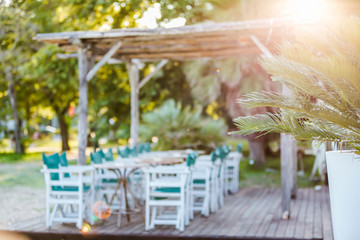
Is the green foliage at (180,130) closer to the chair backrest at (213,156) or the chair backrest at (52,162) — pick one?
the chair backrest at (213,156)

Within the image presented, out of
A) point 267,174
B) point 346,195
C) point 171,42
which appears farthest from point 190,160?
point 267,174

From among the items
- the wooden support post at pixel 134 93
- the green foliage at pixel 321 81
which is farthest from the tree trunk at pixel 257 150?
the green foliage at pixel 321 81

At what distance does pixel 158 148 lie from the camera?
11961mm

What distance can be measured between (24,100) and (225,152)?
53.1ft

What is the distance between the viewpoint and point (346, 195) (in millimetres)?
3898

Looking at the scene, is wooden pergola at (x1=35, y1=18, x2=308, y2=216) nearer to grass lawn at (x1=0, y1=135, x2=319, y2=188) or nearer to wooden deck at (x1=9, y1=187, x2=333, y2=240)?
wooden deck at (x1=9, y1=187, x2=333, y2=240)

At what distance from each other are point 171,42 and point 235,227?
3407mm

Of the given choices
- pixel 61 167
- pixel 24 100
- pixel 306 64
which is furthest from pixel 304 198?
pixel 24 100

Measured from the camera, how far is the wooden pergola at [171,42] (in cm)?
700

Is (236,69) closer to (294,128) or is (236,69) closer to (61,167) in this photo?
(61,167)

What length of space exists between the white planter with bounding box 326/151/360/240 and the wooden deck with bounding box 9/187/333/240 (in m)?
1.34

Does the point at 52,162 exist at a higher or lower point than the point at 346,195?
higher

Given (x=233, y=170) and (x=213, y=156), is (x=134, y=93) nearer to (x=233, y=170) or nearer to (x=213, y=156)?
(x=233, y=170)

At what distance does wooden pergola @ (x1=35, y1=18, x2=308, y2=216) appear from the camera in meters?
7.00
